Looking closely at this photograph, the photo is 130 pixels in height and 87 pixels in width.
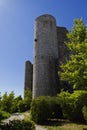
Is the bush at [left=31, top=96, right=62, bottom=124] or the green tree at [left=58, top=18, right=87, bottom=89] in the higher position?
the green tree at [left=58, top=18, right=87, bottom=89]

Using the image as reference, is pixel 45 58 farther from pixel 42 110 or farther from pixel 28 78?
pixel 42 110

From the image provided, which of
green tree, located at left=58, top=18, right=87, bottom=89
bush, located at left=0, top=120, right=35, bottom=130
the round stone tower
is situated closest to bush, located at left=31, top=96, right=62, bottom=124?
green tree, located at left=58, top=18, right=87, bottom=89

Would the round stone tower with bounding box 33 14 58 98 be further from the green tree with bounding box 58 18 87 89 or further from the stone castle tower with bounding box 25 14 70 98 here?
the green tree with bounding box 58 18 87 89

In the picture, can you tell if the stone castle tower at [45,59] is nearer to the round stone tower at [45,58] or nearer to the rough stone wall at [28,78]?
the round stone tower at [45,58]

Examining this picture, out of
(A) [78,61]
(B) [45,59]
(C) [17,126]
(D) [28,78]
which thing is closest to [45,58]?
(B) [45,59]

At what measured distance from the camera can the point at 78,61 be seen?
567 inches

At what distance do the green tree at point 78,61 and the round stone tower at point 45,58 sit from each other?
25502 millimetres

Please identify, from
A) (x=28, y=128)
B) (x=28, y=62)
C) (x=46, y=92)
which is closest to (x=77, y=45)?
(x=28, y=128)

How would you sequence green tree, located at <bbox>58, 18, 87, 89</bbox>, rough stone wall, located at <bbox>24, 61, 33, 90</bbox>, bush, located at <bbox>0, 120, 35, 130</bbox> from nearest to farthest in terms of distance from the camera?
bush, located at <bbox>0, 120, 35, 130</bbox> < green tree, located at <bbox>58, 18, 87, 89</bbox> < rough stone wall, located at <bbox>24, 61, 33, 90</bbox>

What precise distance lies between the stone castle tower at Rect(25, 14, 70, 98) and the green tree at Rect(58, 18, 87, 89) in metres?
25.5

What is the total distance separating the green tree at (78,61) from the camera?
13.5 m

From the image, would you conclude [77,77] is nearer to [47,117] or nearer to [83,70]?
[83,70]

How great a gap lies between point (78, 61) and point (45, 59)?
2783cm

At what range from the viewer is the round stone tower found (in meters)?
40.7
